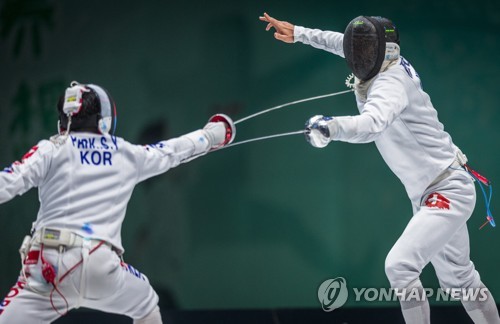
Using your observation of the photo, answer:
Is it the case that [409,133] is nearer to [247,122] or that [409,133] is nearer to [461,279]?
[461,279]

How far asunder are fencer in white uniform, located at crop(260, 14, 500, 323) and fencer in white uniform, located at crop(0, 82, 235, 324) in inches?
27.9

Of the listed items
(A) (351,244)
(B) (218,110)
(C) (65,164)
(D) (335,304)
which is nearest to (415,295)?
(D) (335,304)

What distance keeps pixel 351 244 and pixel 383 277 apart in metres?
0.32

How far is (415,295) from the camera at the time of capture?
2.65m

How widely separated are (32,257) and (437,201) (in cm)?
149

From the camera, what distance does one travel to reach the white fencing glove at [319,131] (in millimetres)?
2539

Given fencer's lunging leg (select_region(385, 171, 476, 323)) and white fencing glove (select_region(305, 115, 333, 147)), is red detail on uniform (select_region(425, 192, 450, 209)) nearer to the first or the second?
fencer's lunging leg (select_region(385, 171, 476, 323))

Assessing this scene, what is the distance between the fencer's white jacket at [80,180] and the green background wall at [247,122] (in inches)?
102

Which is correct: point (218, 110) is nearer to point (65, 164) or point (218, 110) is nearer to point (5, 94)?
point (5, 94)

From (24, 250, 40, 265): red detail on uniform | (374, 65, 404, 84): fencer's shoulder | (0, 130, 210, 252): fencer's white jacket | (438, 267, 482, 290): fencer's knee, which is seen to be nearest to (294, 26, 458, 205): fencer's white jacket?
(374, 65, 404, 84): fencer's shoulder

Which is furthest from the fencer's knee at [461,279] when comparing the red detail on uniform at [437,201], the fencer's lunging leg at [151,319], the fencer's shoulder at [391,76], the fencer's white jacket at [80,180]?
the fencer's white jacket at [80,180]

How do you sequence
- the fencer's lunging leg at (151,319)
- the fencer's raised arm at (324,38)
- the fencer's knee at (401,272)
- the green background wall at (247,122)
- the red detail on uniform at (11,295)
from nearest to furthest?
the red detail on uniform at (11,295) → the fencer's lunging leg at (151,319) → the fencer's knee at (401,272) → the fencer's raised arm at (324,38) → the green background wall at (247,122)

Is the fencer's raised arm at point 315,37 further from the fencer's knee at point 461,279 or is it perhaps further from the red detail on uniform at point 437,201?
the fencer's knee at point 461,279

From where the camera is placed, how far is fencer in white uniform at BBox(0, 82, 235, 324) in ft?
7.48
